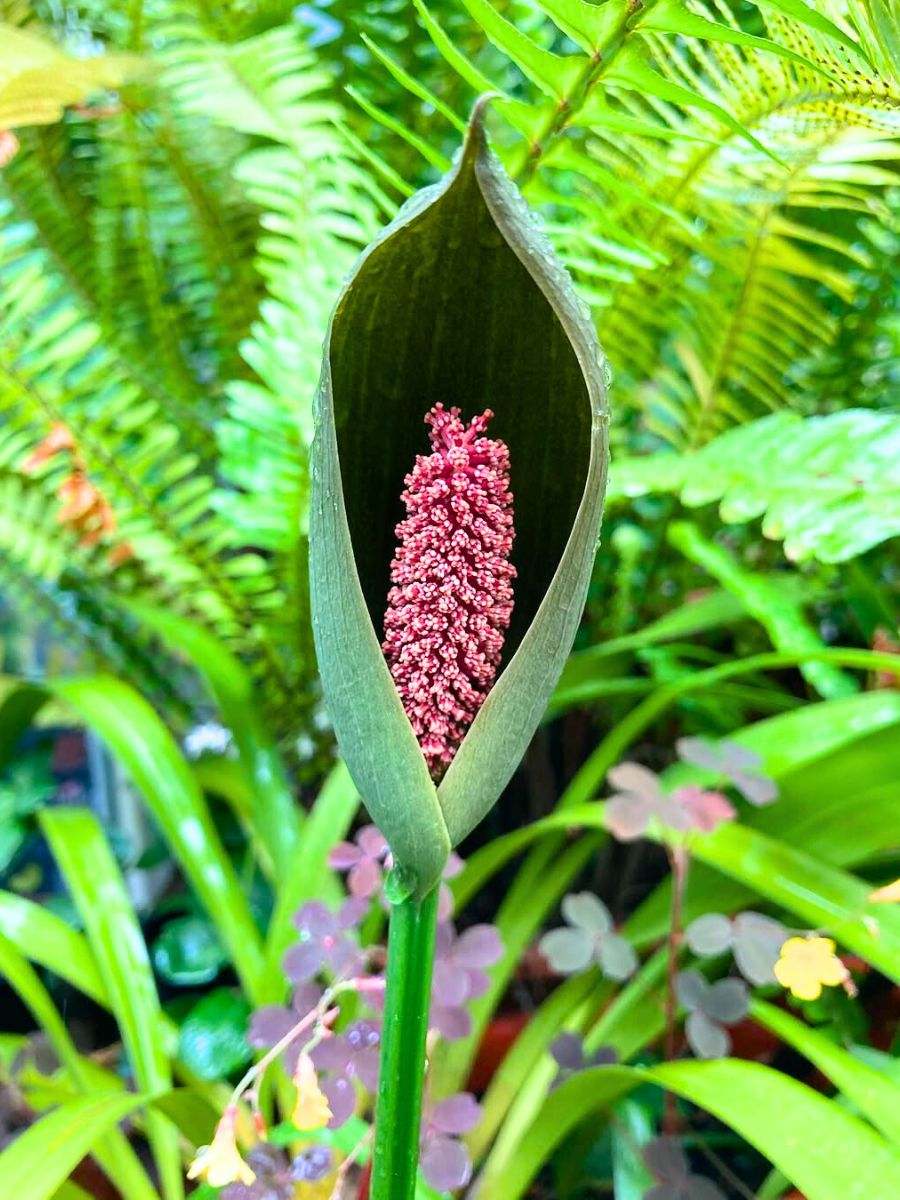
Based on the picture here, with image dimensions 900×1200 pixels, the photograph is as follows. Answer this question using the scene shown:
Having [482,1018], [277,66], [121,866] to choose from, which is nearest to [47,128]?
[277,66]

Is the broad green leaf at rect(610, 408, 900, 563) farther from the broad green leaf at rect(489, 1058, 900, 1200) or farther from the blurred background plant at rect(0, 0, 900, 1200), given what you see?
the broad green leaf at rect(489, 1058, 900, 1200)

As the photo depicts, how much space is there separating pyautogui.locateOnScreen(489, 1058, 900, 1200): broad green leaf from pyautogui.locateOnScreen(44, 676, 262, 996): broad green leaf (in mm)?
196

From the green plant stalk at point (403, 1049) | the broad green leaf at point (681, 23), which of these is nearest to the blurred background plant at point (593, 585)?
the broad green leaf at point (681, 23)

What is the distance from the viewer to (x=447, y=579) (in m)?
0.22

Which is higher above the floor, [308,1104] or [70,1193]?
[308,1104]

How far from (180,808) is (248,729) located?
2.9 inches

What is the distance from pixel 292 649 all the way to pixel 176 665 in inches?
6.0

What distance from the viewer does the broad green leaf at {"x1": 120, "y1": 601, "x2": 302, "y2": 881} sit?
521 mm

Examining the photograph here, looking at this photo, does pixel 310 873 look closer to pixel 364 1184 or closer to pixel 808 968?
pixel 364 1184

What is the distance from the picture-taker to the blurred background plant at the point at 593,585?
34 cm

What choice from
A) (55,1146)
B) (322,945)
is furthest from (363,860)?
(55,1146)

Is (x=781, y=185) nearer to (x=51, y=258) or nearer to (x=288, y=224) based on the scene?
(x=288, y=224)

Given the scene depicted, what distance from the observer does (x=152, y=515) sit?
1.73 feet

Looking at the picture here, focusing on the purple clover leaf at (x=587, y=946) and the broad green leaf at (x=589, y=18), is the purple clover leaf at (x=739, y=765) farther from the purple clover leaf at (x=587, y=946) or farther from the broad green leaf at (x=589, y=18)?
the broad green leaf at (x=589, y=18)
